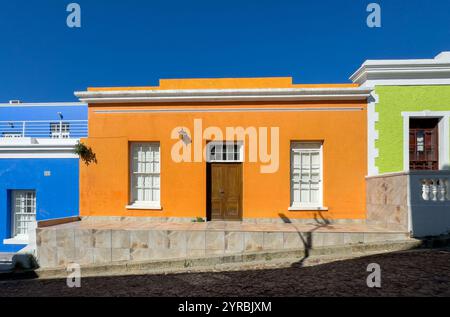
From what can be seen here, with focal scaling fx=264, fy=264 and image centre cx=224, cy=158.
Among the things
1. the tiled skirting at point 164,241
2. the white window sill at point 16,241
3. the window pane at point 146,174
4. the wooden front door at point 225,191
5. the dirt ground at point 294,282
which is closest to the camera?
the dirt ground at point 294,282

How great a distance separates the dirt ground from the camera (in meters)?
4.56

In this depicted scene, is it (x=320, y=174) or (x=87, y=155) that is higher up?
(x=87, y=155)

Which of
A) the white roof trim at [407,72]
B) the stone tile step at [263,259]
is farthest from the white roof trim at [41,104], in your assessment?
the white roof trim at [407,72]

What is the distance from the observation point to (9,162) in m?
10.8

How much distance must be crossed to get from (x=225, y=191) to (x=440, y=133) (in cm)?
747

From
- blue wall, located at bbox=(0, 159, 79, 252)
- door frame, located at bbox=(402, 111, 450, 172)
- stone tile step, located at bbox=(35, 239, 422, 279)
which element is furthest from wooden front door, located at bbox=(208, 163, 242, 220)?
door frame, located at bbox=(402, 111, 450, 172)

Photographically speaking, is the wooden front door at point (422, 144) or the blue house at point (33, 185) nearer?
the wooden front door at point (422, 144)

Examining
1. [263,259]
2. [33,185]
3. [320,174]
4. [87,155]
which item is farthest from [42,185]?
[320,174]

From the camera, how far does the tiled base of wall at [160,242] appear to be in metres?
6.98

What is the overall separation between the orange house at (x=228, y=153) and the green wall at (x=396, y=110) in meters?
0.58

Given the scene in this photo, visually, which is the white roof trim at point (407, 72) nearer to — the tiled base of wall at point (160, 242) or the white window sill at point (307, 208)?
the white window sill at point (307, 208)

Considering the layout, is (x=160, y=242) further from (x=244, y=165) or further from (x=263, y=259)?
(x=244, y=165)

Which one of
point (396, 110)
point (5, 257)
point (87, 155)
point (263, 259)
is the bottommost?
point (5, 257)

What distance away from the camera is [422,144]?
9117 millimetres
